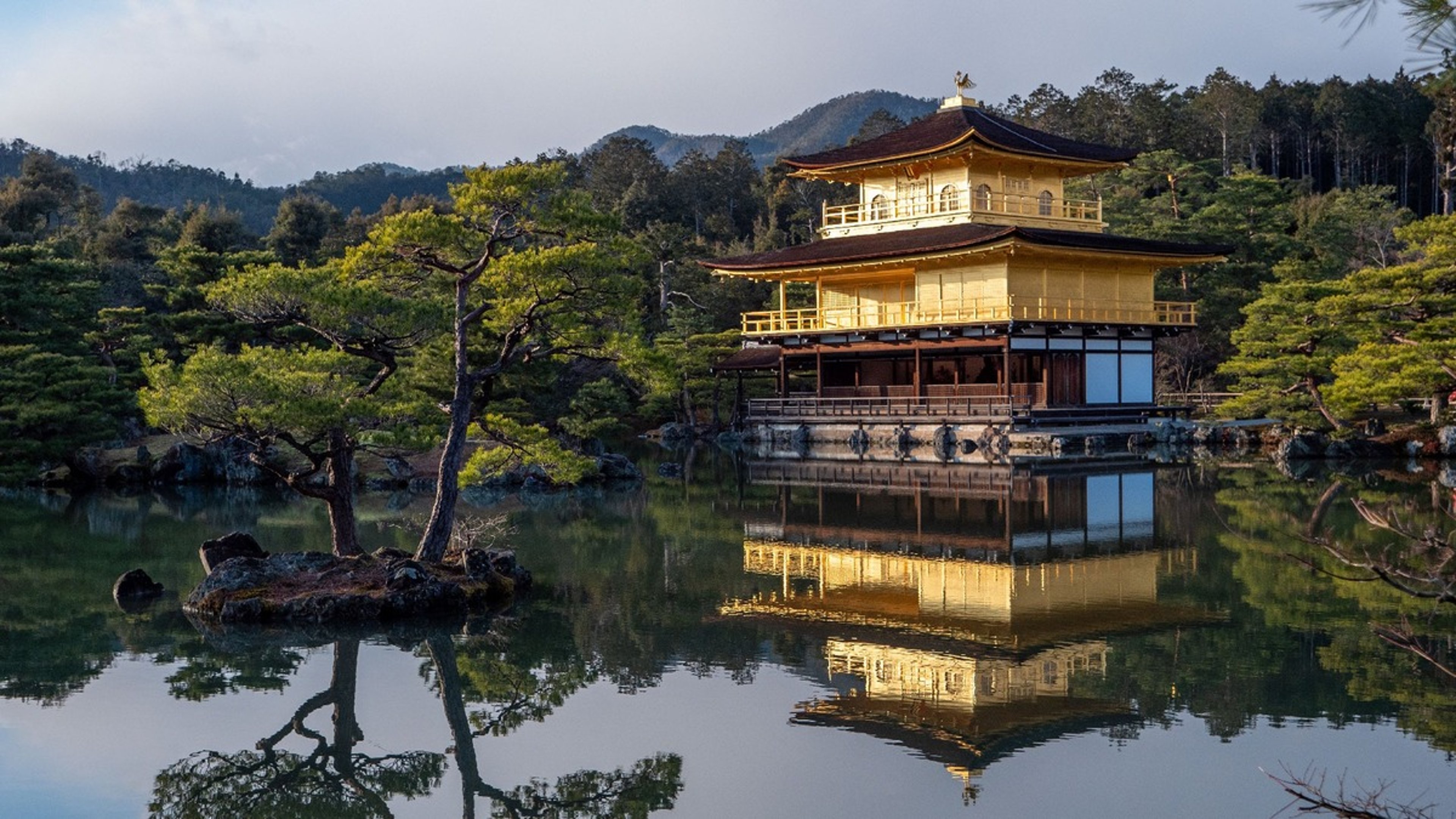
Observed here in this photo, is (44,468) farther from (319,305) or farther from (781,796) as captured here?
(781,796)

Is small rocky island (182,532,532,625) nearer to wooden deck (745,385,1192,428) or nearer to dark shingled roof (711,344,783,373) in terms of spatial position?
wooden deck (745,385,1192,428)

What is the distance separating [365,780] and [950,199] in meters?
29.7

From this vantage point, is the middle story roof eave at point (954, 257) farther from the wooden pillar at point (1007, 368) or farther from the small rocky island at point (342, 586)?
the small rocky island at point (342, 586)

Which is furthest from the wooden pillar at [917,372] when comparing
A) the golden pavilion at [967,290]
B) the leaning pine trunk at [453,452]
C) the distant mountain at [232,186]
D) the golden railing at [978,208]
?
the distant mountain at [232,186]

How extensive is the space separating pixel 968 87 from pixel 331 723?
3189 cm

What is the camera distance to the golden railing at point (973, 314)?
107 ft

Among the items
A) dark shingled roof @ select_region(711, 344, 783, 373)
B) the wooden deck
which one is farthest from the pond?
dark shingled roof @ select_region(711, 344, 783, 373)

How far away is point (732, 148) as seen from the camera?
75.8 m

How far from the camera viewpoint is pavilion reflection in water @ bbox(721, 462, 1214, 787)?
8930 mm

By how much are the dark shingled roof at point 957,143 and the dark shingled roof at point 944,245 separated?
203 centimetres

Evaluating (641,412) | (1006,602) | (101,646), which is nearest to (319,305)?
(101,646)

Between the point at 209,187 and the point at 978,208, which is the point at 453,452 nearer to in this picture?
the point at 978,208

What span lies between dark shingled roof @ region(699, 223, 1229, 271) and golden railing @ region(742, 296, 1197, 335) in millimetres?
1374

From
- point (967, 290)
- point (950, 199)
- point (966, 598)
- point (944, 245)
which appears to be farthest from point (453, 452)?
point (950, 199)
